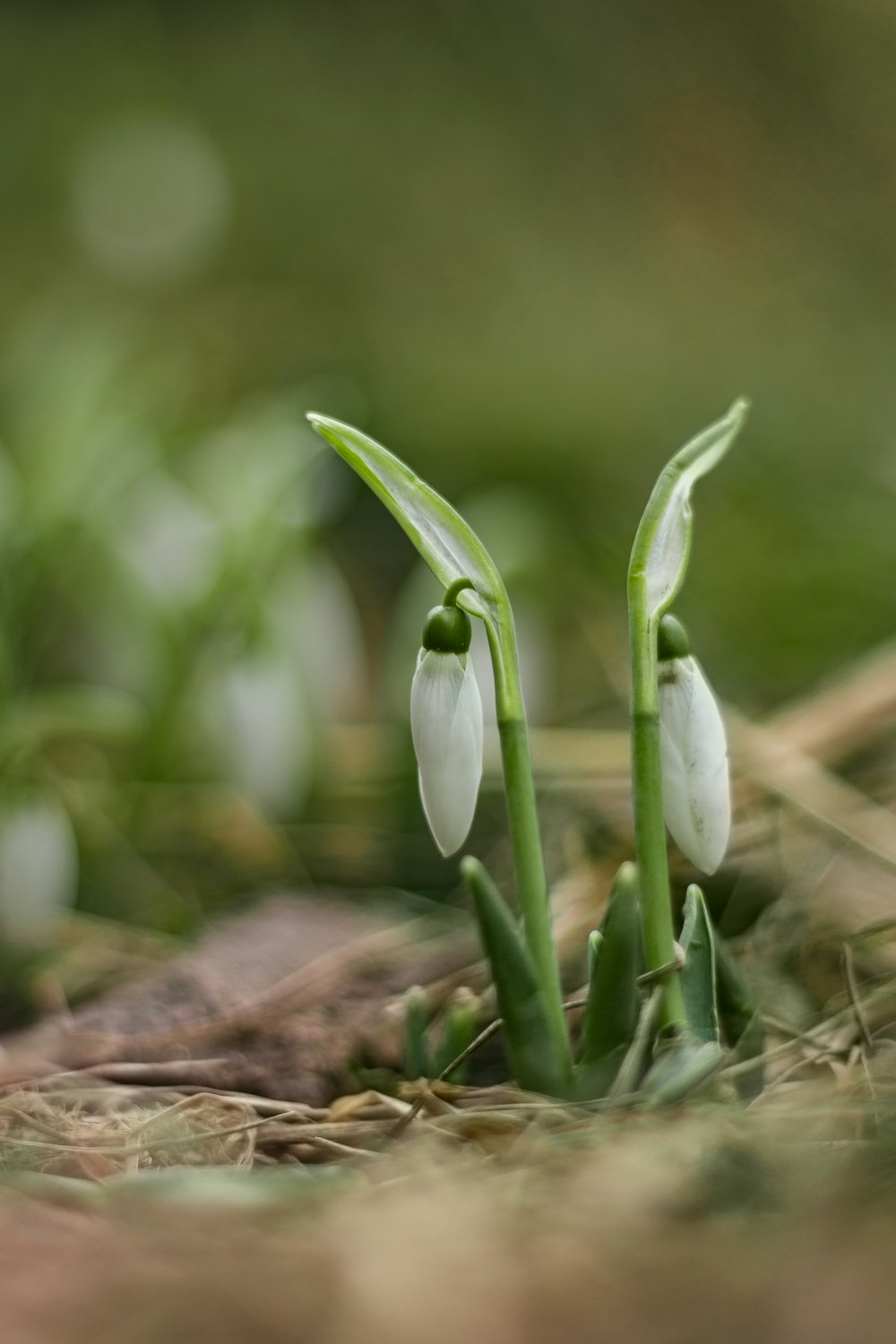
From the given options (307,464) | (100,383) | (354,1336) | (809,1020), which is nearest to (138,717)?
(307,464)

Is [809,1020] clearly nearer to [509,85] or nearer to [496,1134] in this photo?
[496,1134]

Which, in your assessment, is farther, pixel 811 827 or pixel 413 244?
pixel 413 244

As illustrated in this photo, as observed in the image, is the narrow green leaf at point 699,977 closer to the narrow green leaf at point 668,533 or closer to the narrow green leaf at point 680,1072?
the narrow green leaf at point 680,1072

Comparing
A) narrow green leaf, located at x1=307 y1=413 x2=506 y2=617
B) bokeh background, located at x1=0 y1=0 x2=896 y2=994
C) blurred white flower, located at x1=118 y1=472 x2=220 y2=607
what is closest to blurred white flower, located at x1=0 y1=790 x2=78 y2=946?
blurred white flower, located at x1=118 y1=472 x2=220 y2=607

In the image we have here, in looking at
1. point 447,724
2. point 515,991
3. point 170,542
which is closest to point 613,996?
point 515,991

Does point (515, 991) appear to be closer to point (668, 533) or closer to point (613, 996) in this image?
point (613, 996)

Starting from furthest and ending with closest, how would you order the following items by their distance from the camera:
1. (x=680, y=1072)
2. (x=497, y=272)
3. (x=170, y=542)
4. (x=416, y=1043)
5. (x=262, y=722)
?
(x=497, y=272)
(x=170, y=542)
(x=262, y=722)
(x=416, y=1043)
(x=680, y=1072)

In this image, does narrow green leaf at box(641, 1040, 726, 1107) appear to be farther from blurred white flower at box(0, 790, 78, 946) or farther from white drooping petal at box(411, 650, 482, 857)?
blurred white flower at box(0, 790, 78, 946)
